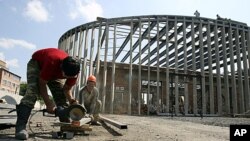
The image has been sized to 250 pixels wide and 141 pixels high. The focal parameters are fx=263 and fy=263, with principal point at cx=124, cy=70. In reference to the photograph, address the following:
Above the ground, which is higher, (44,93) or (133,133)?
(44,93)

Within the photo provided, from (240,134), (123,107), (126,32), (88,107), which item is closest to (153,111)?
(123,107)

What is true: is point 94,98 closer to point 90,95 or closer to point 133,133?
point 90,95

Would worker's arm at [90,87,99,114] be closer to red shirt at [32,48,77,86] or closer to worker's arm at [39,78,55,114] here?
red shirt at [32,48,77,86]

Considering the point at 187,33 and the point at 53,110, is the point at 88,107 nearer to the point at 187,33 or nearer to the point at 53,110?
the point at 53,110

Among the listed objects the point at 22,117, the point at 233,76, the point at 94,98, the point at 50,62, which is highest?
the point at 233,76

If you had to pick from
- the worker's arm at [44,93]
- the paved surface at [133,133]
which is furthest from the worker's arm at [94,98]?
the worker's arm at [44,93]

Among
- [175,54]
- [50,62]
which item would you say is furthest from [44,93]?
[175,54]

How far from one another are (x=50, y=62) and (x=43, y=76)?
0.68 feet

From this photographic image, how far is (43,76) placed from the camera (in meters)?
3.51

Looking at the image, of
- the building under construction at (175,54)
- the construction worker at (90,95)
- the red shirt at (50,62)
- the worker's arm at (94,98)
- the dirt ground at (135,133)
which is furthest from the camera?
the building under construction at (175,54)

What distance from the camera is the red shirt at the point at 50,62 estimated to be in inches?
138

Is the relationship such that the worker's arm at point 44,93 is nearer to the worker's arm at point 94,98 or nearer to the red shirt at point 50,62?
the red shirt at point 50,62

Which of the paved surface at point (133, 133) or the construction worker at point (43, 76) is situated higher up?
the construction worker at point (43, 76)

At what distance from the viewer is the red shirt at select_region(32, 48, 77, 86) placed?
3504 millimetres
